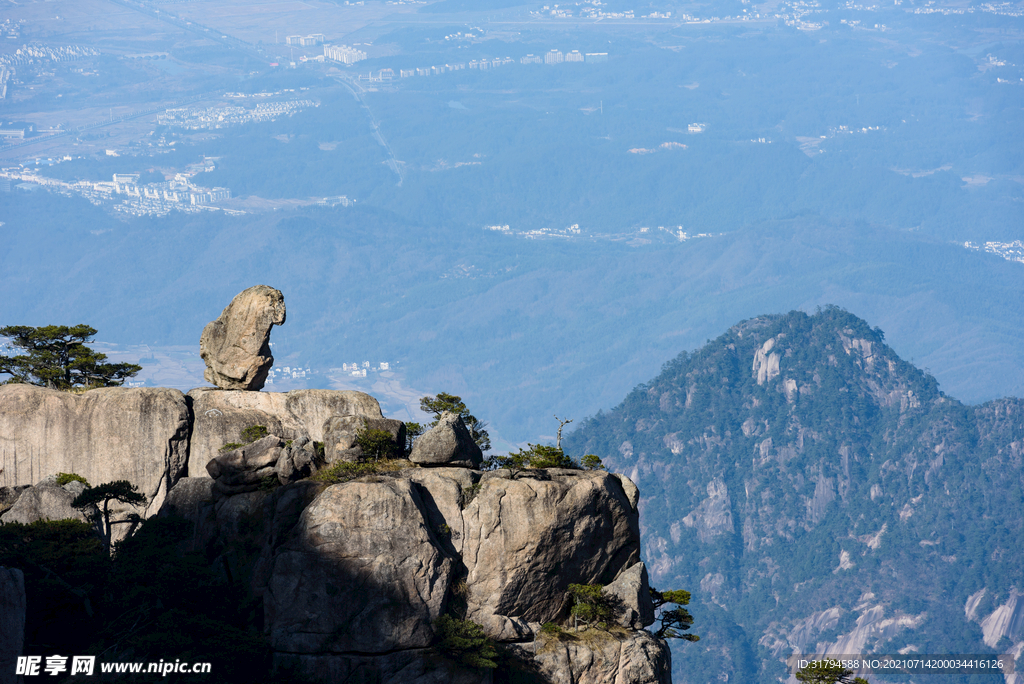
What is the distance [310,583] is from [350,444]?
30.7ft

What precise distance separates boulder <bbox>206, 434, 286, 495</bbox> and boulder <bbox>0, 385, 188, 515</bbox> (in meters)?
7.19

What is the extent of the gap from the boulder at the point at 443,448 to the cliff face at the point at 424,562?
3.59 feet

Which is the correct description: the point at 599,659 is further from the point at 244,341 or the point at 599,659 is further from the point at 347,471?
the point at 244,341

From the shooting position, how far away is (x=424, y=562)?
5784 cm

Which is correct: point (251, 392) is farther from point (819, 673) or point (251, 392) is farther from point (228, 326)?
point (819, 673)

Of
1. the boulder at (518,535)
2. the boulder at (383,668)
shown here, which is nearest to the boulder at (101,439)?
the boulder at (518,535)

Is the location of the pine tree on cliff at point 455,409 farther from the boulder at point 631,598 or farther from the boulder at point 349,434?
the boulder at point 631,598

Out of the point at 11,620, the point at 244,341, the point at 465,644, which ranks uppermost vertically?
the point at 244,341

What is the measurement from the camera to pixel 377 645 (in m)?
56.5

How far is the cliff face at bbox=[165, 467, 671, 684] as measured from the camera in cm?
5638

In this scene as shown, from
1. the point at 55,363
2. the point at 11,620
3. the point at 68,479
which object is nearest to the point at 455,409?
the point at 68,479

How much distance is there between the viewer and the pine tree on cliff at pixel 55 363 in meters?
80.2

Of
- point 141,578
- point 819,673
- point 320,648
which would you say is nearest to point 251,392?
point 141,578

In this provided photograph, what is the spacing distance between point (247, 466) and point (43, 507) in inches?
446
